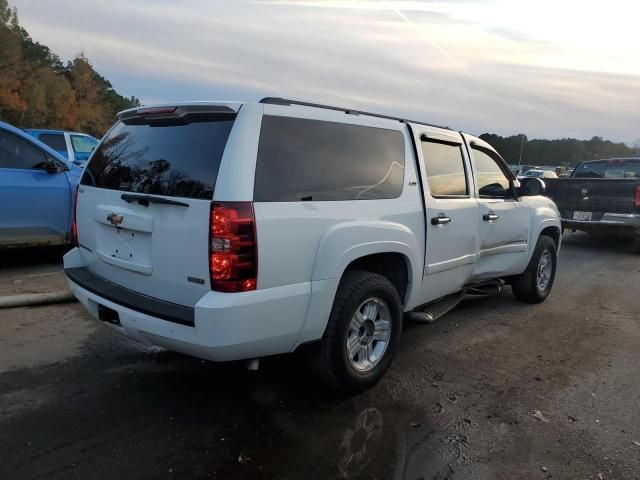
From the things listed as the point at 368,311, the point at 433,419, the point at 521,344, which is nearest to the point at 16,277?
the point at 368,311

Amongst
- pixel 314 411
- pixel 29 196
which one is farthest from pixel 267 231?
pixel 29 196

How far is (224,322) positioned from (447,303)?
2.55 m

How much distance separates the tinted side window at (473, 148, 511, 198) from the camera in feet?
16.8

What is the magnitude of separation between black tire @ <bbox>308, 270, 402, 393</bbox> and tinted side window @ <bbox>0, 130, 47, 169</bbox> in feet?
15.9

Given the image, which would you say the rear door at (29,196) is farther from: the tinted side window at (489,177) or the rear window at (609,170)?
the rear window at (609,170)

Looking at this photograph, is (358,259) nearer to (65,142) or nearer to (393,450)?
(393,450)

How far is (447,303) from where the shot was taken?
4746mm

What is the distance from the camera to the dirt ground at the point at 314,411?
2.88 m

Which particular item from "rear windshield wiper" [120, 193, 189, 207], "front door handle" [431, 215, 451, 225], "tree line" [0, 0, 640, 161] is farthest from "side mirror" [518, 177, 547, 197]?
"tree line" [0, 0, 640, 161]

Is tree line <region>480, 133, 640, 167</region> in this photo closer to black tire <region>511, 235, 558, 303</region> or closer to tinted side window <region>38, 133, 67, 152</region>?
tinted side window <region>38, 133, 67, 152</region>

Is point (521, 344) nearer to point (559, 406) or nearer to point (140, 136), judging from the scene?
point (559, 406)

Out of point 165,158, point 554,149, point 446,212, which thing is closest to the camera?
point 165,158

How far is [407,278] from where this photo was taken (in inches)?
159

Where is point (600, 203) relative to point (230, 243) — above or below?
below
